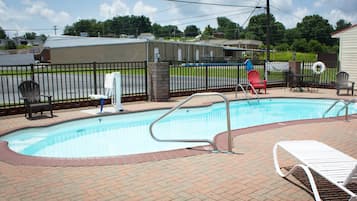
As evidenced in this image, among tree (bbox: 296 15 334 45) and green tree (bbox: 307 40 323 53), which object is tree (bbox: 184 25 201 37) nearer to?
tree (bbox: 296 15 334 45)

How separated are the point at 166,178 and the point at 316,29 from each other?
82282 mm

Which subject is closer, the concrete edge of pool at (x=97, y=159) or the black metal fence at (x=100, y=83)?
the concrete edge of pool at (x=97, y=159)

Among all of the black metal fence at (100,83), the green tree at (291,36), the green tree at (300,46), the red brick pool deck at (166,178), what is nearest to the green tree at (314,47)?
the green tree at (300,46)

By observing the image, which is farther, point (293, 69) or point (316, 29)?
point (316, 29)

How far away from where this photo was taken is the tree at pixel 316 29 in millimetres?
76000

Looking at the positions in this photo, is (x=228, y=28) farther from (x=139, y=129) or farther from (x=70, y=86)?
(x=139, y=129)

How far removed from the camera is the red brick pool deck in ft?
13.1

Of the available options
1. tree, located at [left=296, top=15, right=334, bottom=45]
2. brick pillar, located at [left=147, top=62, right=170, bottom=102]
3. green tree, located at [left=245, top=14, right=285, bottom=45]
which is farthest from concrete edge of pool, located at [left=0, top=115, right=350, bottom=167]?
green tree, located at [left=245, top=14, right=285, bottom=45]

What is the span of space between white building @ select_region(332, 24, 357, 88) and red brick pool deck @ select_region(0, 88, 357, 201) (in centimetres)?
1203

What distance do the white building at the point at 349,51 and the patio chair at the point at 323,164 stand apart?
14049 millimetres

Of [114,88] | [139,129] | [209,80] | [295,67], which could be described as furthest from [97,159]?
[209,80]

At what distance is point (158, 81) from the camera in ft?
41.3

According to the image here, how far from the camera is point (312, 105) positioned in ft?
43.8

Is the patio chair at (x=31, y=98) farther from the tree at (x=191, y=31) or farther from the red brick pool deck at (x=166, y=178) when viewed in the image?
the tree at (x=191, y=31)
